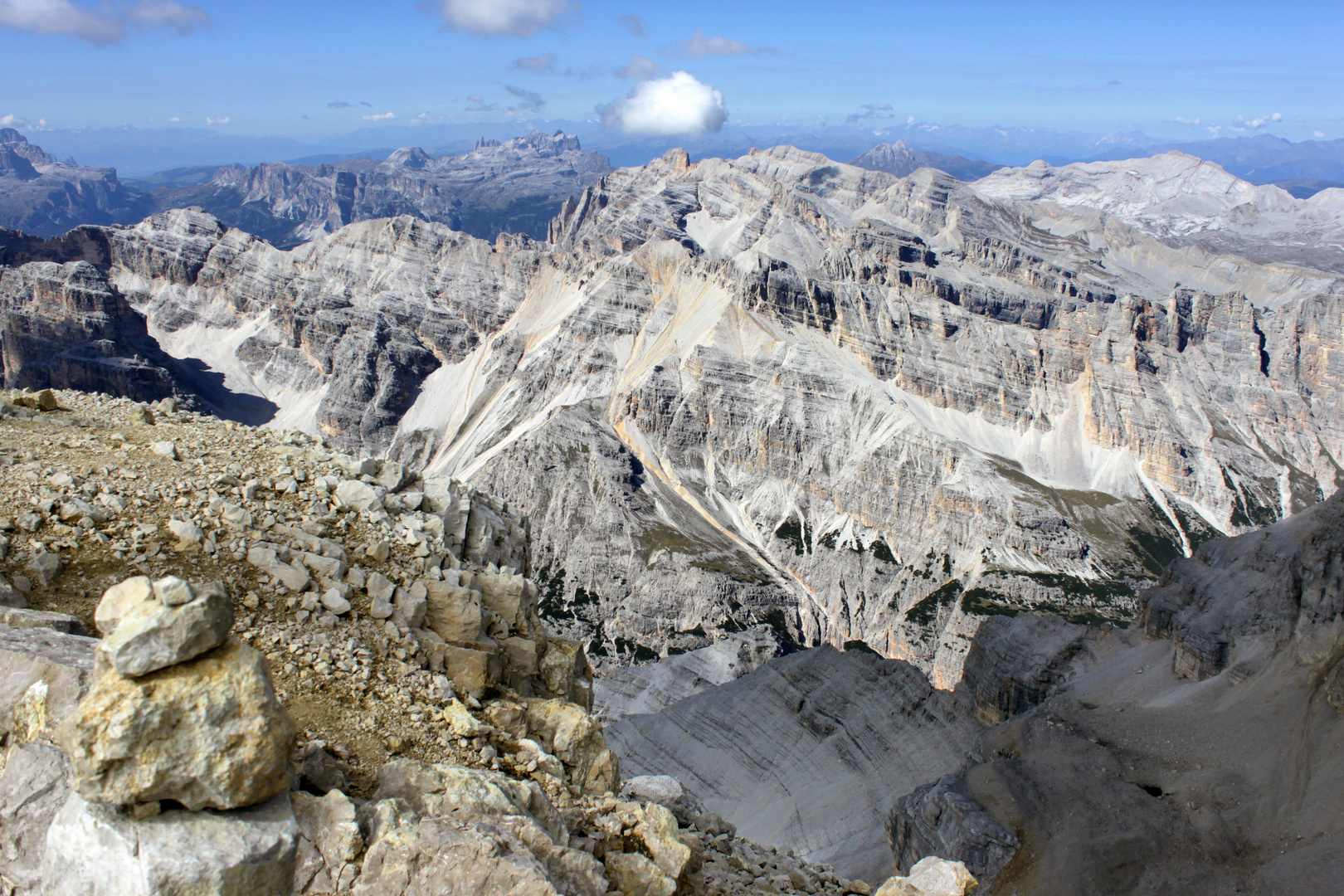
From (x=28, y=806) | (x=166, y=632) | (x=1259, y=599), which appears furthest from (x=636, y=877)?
(x=1259, y=599)

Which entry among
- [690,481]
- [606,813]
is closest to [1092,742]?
[606,813]

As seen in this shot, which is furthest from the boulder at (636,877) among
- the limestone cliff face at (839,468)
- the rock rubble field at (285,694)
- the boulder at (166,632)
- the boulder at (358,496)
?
the limestone cliff face at (839,468)

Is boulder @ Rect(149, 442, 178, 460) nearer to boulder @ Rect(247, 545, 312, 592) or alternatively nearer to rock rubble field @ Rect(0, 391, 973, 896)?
rock rubble field @ Rect(0, 391, 973, 896)

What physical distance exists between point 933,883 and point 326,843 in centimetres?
1400

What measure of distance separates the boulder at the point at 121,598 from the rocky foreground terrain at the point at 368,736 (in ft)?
0.13

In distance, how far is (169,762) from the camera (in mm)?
9078

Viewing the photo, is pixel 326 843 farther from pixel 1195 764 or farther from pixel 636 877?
pixel 1195 764

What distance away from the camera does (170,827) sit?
9.11 m

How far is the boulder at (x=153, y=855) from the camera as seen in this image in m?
8.84

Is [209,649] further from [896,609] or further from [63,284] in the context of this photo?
[63,284]

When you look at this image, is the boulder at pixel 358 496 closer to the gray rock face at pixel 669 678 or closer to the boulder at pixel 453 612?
the boulder at pixel 453 612

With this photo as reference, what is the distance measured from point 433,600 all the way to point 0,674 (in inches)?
289

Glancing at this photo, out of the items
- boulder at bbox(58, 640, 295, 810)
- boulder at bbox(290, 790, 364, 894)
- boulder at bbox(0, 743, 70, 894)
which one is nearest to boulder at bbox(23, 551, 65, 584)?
boulder at bbox(0, 743, 70, 894)

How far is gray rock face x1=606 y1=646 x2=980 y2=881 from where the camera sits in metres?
59.8
